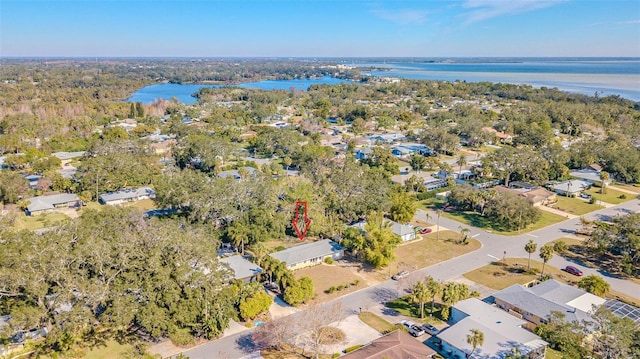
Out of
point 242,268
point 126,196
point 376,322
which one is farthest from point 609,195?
point 126,196

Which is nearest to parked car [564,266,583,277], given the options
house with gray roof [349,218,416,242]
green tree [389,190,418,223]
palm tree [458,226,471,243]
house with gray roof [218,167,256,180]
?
palm tree [458,226,471,243]

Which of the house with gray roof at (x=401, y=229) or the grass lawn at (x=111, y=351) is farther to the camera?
the house with gray roof at (x=401, y=229)

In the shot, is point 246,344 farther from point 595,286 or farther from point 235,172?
point 235,172

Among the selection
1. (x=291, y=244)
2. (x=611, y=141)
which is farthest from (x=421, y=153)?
(x=291, y=244)

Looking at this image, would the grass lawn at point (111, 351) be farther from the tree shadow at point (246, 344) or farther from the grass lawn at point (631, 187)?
the grass lawn at point (631, 187)

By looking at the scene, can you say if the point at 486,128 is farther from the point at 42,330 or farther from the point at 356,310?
the point at 42,330

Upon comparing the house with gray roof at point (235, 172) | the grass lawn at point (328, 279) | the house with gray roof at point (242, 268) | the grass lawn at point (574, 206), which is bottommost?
the grass lawn at point (328, 279)

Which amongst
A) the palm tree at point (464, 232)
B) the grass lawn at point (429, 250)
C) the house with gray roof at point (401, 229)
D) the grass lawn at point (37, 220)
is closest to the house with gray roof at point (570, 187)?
the palm tree at point (464, 232)
